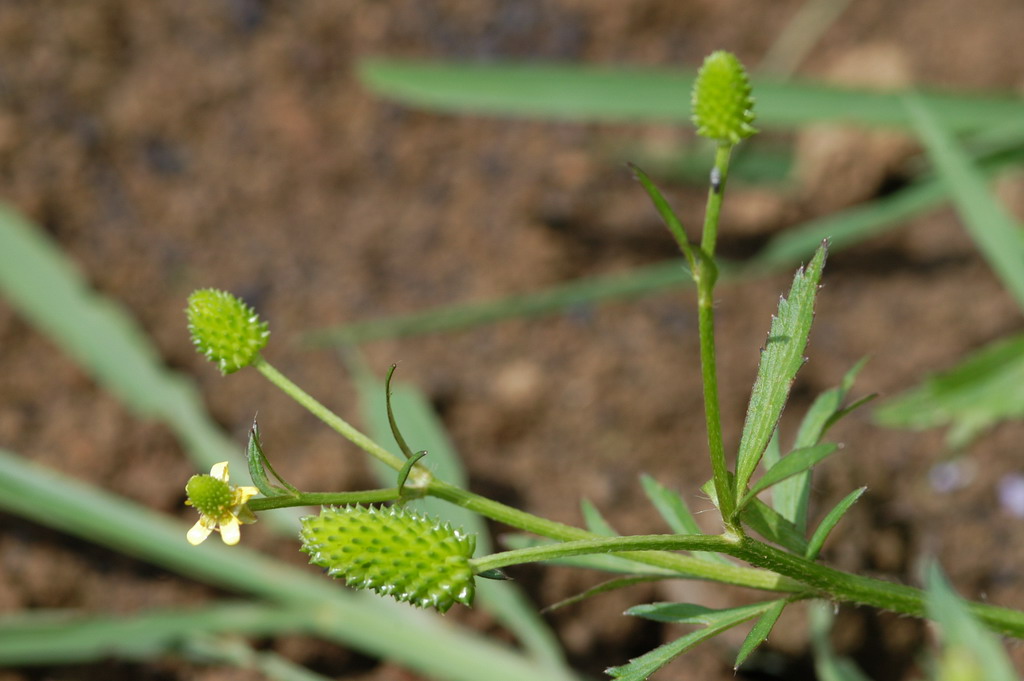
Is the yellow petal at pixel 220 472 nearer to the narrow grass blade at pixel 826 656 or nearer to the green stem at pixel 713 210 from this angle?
the green stem at pixel 713 210

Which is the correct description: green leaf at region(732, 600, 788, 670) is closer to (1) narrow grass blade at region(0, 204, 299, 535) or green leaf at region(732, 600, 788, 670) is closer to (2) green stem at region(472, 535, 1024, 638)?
(2) green stem at region(472, 535, 1024, 638)

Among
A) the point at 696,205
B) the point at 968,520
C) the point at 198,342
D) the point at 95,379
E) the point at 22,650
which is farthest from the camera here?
the point at 696,205

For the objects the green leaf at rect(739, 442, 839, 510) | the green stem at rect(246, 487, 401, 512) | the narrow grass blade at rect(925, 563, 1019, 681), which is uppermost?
the green stem at rect(246, 487, 401, 512)

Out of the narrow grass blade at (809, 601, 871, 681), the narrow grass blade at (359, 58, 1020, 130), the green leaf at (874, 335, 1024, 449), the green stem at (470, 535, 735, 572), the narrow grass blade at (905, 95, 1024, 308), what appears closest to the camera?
the green stem at (470, 535, 735, 572)

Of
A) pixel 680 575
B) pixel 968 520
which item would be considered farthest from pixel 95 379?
Answer: pixel 968 520

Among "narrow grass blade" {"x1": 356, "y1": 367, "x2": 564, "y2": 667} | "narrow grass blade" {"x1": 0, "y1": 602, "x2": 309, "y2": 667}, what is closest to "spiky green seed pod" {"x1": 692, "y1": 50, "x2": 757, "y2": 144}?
"narrow grass blade" {"x1": 356, "y1": 367, "x2": 564, "y2": 667}

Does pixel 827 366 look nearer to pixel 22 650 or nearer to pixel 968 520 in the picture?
pixel 968 520

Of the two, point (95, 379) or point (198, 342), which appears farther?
point (95, 379)
